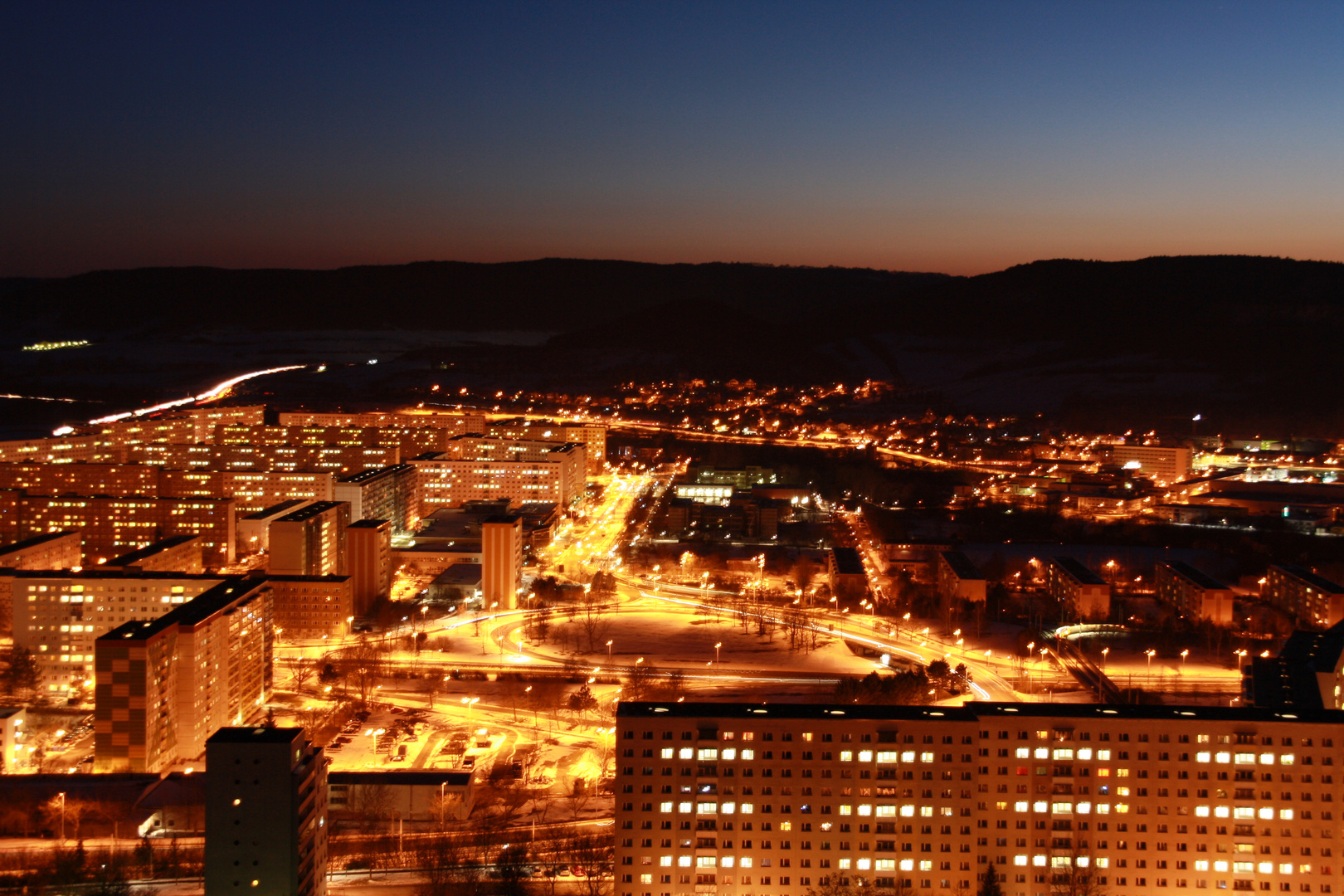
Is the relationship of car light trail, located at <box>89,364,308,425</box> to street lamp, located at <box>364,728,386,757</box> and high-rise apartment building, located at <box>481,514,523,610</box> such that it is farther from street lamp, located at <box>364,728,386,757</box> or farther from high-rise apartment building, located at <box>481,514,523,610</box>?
street lamp, located at <box>364,728,386,757</box>

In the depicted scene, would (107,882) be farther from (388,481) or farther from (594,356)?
(594,356)

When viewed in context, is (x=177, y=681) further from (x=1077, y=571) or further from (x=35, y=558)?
(x=1077, y=571)

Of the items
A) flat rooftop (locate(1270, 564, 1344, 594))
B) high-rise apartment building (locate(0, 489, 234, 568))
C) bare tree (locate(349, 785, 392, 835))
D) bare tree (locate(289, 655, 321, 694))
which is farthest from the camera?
high-rise apartment building (locate(0, 489, 234, 568))

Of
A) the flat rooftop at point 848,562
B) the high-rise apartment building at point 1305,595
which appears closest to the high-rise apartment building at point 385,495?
the flat rooftop at point 848,562

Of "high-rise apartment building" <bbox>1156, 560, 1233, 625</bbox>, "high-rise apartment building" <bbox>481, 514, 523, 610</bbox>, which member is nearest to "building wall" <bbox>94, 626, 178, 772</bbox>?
"high-rise apartment building" <bbox>481, 514, 523, 610</bbox>

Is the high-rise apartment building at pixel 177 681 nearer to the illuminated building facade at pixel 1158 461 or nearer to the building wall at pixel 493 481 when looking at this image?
the building wall at pixel 493 481
